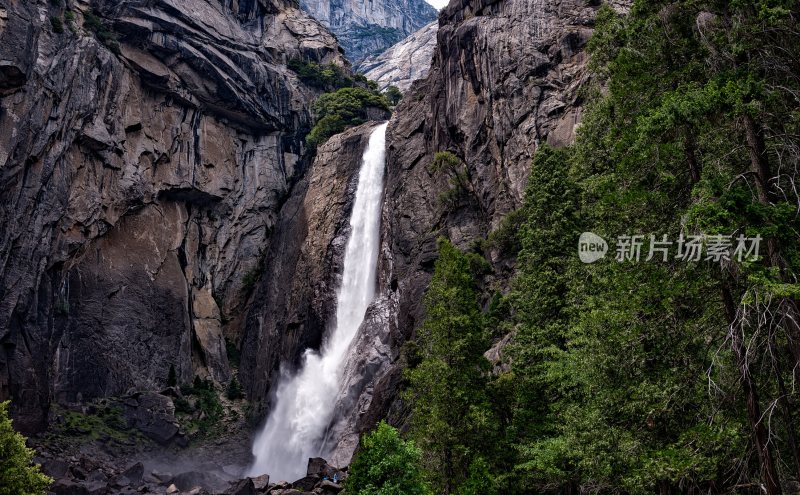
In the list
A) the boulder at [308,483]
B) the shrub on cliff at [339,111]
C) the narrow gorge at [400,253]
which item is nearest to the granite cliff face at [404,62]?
the narrow gorge at [400,253]

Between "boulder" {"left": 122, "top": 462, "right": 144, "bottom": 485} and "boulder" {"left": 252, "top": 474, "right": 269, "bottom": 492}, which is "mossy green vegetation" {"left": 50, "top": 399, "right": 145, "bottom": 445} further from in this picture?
"boulder" {"left": 252, "top": 474, "right": 269, "bottom": 492}

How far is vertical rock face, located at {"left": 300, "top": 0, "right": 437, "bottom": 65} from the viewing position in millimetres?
141000

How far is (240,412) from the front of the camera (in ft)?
151

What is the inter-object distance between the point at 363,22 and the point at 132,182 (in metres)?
115

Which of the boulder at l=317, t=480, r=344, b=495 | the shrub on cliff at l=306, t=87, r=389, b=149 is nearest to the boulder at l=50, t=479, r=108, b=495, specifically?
the boulder at l=317, t=480, r=344, b=495

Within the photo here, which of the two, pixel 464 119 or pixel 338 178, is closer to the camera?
pixel 464 119

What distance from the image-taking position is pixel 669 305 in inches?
450

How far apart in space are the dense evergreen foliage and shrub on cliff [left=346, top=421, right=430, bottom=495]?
1742mm

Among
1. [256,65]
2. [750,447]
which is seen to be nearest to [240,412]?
[256,65]

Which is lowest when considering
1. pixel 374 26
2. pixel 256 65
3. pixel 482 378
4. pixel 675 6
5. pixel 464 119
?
pixel 482 378

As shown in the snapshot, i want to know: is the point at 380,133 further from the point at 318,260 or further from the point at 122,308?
the point at 122,308

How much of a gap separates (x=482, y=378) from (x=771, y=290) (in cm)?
1118

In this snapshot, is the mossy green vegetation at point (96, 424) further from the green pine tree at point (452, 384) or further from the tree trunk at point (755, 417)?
the tree trunk at point (755, 417)

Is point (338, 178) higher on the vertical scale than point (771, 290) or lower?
higher
